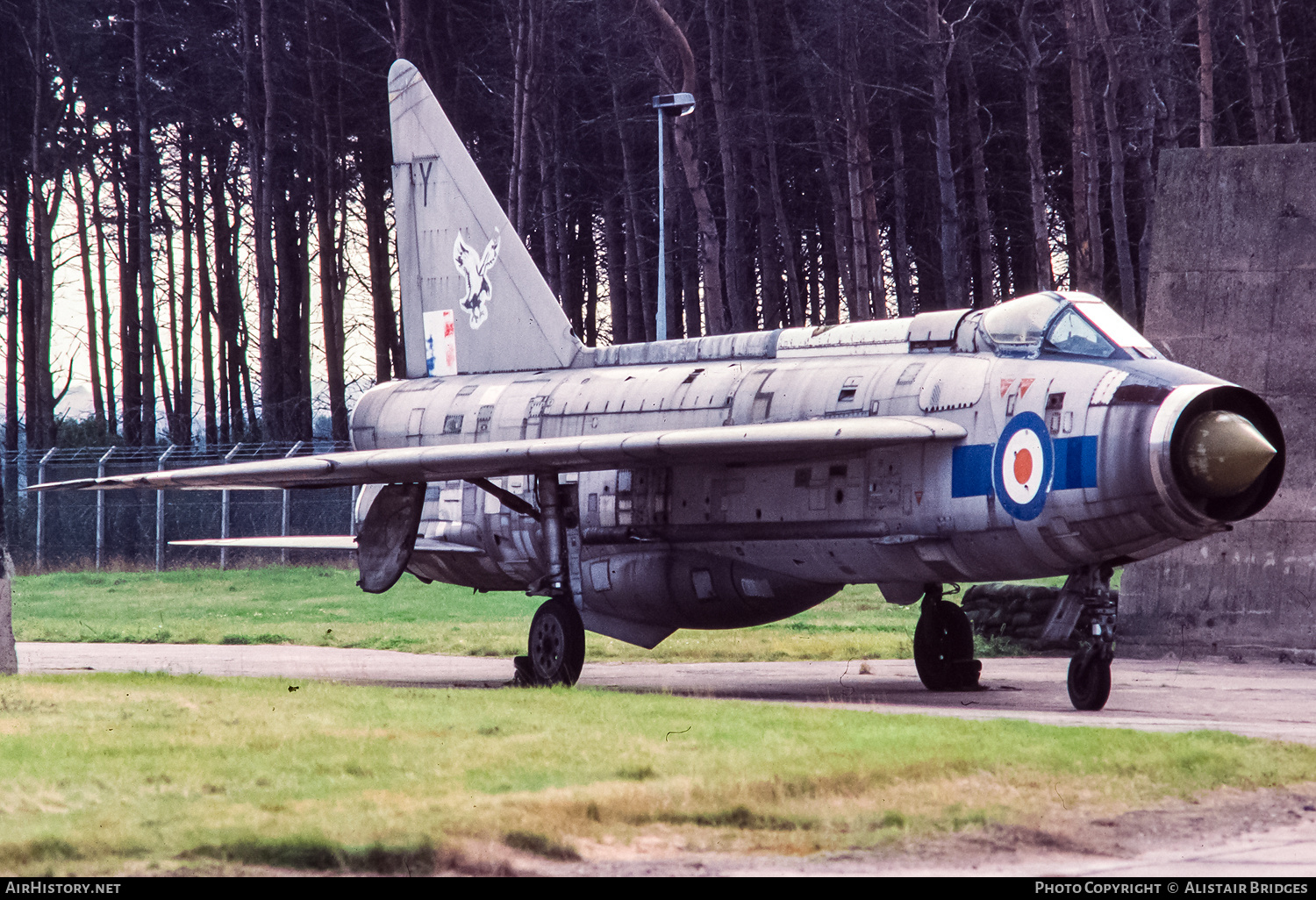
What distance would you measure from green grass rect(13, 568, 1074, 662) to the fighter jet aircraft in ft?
11.8

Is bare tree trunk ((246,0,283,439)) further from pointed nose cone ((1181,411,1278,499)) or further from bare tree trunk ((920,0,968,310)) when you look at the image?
pointed nose cone ((1181,411,1278,499))

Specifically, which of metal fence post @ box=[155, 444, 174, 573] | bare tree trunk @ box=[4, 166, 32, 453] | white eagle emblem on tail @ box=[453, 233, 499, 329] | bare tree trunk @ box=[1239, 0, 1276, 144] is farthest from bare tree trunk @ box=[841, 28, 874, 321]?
bare tree trunk @ box=[4, 166, 32, 453]

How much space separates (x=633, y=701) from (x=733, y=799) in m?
3.88

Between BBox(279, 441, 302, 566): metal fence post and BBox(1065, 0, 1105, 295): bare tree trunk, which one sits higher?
BBox(1065, 0, 1105, 295): bare tree trunk

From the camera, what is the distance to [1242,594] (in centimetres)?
1689

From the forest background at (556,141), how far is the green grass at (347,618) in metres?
9.72

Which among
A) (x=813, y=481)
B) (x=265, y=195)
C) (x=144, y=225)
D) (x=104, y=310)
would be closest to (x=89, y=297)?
(x=104, y=310)

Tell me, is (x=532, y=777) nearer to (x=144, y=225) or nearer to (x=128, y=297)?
(x=144, y=225)

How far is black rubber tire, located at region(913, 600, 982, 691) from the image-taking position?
14.3 metres

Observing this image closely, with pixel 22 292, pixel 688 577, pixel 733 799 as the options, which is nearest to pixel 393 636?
pixel 688 577

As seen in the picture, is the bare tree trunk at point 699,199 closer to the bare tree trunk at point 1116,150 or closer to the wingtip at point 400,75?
the bare tree trunk at point 1116,150

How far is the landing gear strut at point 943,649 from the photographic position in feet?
46.8

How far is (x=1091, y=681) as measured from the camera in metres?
11.8
